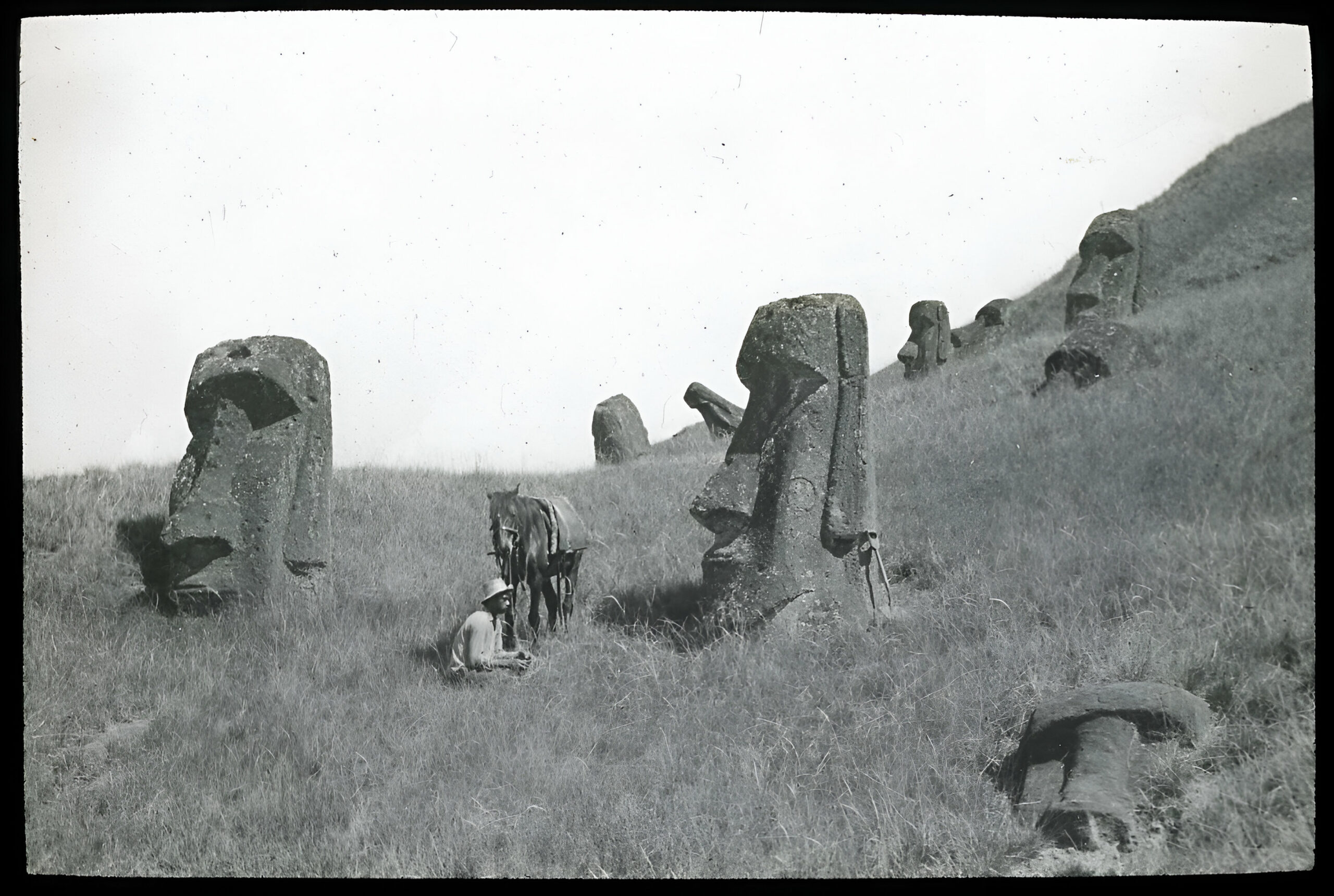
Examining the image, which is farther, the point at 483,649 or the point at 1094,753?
the point at 483,649

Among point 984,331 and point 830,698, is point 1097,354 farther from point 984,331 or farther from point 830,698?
point 984,331

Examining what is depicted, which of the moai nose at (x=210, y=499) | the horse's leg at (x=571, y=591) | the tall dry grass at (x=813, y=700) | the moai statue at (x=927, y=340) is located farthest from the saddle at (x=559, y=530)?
the moai statue at (x=927, y=340)

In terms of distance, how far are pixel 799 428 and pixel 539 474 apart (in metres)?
5.26

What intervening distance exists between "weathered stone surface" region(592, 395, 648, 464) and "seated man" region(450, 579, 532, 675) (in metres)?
8.83

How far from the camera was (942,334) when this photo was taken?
1750 cm

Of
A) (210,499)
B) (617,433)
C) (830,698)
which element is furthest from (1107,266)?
(210,499)

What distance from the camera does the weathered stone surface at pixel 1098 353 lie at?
24.0 ft

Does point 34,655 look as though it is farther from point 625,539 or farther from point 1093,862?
point 1093,862

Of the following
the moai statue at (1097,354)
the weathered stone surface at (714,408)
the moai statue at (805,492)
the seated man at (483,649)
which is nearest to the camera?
the seated man at (483,649)

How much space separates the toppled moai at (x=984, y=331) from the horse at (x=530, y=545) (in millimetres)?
12116

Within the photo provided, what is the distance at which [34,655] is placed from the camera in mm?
5430

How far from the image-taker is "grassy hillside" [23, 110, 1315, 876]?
13.7ft

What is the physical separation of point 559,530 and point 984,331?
511 inches

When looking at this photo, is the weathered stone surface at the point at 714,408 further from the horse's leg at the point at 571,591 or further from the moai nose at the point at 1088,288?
the horse's leg at the point at 571,591
